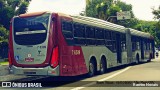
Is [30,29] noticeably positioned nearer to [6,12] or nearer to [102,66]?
[102,66]

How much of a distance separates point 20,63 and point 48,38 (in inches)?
69.2

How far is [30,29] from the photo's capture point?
1234 centimetres

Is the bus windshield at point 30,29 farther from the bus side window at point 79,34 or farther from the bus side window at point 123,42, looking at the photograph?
the bus side window at point 123,42

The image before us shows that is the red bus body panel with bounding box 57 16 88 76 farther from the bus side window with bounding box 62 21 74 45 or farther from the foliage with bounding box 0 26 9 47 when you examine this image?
the foliage with bounding box 0 26 9 47

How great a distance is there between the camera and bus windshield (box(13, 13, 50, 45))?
39.5 feet

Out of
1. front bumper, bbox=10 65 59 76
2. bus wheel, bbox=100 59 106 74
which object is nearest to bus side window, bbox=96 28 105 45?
bus wheel, bbox=100 59 106 74

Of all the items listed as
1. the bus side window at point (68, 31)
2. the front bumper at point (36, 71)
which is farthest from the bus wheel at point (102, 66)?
the front bumper at point (36, 71)

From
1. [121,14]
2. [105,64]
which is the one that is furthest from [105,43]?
[121,14]

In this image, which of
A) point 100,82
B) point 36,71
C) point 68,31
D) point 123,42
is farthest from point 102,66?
point 36,71

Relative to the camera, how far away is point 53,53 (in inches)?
462

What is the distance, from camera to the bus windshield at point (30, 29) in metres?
12.1

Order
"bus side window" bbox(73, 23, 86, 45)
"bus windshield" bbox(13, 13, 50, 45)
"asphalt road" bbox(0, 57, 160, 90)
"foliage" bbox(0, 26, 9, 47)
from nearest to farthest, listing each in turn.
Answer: "asphalt road" bbox(0, 57, 160, 90), "bus windshield" bbox(13, 13, 50, 45), "bus side window" bbox(73, 23, 86, 45), "foliage" bbox(0, 26, 9, 47)

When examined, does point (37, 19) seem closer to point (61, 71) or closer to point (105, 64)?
point (61, 71)

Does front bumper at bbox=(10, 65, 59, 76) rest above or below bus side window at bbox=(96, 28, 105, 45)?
below
